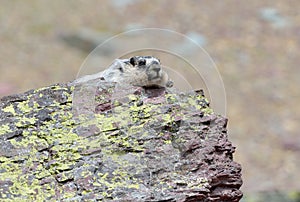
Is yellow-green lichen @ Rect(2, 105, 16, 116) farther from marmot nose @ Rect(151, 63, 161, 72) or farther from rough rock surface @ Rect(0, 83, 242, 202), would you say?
marmot nose @ Rect(151, 63, 161, 72)

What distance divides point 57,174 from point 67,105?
1.98ft

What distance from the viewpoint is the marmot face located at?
4.27 meters

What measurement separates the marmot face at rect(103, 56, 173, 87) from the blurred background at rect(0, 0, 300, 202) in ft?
22.3

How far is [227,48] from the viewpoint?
15461 mm

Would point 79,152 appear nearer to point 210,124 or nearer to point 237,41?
point 210,124

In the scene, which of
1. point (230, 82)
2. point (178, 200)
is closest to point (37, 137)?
point (178, 200)

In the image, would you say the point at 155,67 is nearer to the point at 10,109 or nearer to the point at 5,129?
the point at 10,109

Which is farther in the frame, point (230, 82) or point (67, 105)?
point (230, 82)

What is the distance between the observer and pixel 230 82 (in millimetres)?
14195

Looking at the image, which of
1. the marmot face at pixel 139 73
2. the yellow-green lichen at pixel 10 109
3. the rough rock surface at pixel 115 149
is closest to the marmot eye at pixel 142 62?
the marmot face at pixel 139 73

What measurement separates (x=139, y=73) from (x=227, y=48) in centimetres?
1127

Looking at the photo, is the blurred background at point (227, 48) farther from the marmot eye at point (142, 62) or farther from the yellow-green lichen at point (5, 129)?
the yellow-green lichen at point (5, 129)

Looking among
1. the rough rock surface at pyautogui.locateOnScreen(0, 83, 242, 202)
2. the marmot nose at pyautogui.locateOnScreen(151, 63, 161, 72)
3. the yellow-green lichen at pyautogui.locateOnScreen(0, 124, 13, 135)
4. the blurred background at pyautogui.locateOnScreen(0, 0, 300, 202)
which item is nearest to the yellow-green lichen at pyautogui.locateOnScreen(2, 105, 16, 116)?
the rough rock surface at pyautogui.locateOnScreen(0, 83, 242, 202)

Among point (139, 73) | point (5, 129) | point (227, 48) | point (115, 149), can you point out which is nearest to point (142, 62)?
point (139, 73)
